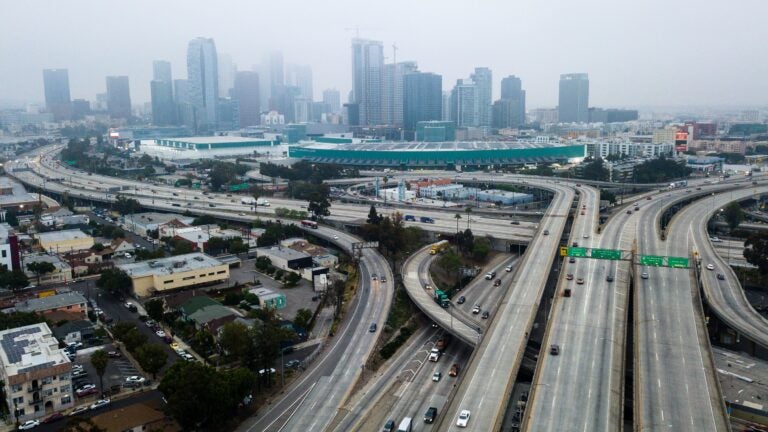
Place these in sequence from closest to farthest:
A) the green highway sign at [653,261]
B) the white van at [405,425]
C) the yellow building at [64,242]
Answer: the white van at [405,425] < the green highway sign at [653,261] < the yellow building at [64,242]

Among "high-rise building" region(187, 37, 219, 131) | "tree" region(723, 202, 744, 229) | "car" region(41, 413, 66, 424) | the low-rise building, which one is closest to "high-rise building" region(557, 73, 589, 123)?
"high-rise building" region(187, 37, 219, 131)

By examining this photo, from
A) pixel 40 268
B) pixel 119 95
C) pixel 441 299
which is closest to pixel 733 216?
pixel 441 299

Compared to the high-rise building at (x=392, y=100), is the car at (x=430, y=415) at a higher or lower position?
lower

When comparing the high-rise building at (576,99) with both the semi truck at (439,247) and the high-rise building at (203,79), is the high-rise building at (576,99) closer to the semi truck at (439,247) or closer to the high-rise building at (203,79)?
the high-rise building at (203,79)

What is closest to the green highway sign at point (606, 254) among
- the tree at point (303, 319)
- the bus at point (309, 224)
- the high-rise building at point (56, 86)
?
the tree at point (303, 319)

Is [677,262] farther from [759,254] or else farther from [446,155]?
[446,155]

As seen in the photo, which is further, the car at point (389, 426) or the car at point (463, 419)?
the car at point (389, 426)

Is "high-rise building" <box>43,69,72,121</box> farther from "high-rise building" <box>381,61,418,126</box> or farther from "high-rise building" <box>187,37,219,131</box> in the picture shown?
"high-rise building" <box>381,61,418,126</box>

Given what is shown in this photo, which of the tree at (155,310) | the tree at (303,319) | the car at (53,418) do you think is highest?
the tree at (155,310)
